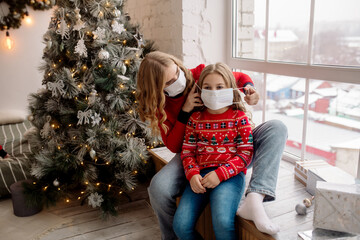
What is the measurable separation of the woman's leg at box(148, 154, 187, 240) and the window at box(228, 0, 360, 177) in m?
0.82

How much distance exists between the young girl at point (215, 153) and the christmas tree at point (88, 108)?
0.67 meters

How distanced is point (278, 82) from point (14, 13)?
11.0ft

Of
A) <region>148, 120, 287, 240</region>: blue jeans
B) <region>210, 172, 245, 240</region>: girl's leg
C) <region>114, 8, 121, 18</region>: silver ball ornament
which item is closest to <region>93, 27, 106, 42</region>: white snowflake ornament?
<region>114, 8, 121, 18</region>: silver ball ornament

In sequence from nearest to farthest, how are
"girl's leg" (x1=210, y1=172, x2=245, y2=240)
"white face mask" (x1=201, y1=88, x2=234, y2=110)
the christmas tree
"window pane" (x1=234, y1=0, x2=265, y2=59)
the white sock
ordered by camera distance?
the white sock → "girl's leg" (x1=210, y1=172, x2=245, y2=240) → "white face mask" (x1=201, y1=88, x2=234, y2=110) → the christmas tree → "window pane" (x1=234, y1=0, x2=265, y2=59)

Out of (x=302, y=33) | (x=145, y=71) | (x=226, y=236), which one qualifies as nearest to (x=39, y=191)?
(x=145, y=71)

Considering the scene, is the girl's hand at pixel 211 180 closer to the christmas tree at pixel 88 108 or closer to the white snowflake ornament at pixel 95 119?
the christmas tree at pixel 88 108

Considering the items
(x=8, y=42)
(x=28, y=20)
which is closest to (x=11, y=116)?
(x=8, y=42)

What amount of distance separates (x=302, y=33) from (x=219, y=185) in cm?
100

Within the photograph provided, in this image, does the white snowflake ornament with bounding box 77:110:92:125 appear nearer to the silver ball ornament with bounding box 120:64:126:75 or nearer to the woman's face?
the silver ball ornament with bounding box 120:64:126:75

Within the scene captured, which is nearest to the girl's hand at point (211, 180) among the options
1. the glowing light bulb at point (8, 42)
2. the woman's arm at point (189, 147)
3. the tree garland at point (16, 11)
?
the woman's arm at point (189, 147)

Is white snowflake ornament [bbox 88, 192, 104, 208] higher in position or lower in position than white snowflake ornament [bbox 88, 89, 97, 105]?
lower

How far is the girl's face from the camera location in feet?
4.75

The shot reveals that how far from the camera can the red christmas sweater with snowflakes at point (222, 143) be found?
1.45m

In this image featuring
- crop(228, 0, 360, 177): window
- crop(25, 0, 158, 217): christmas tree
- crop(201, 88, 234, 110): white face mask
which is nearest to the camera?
crop(201, 88, 234, 110): white face mask
